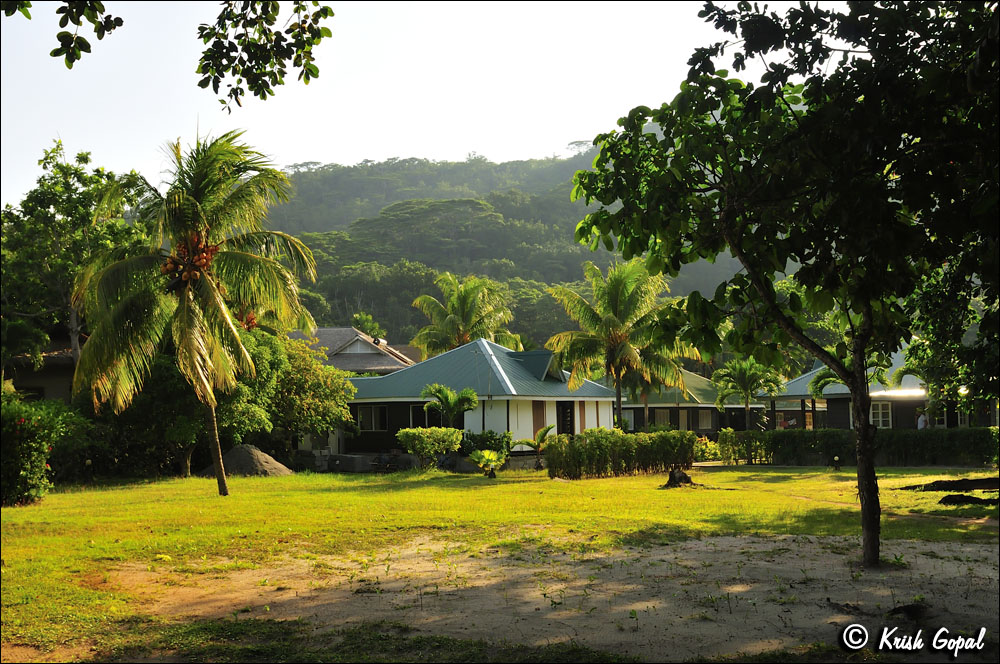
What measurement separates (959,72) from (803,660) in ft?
13.0

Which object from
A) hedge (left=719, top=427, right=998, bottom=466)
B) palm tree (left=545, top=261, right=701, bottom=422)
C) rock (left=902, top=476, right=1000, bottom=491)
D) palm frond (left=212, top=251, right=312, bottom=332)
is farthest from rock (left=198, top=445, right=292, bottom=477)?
hedge (left=719, top=427, right=998, bottom=466)

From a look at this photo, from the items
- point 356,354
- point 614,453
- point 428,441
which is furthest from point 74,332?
point 356,354

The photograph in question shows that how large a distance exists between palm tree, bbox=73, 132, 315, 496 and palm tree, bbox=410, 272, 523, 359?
69.1 ft

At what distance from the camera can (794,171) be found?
5523 millimetres

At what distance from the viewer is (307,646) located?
6348 millimetres

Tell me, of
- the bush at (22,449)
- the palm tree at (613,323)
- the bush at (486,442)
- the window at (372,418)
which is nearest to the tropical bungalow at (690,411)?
the palm tree at (613,323)

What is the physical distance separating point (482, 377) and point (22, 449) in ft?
58.9

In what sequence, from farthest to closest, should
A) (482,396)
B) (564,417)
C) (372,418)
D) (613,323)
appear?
(564,417) < (372,418) < (482,396) < (613,323)

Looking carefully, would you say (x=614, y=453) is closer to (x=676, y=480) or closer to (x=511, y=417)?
(x=676, y=480)

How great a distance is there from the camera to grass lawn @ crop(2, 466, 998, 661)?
7027 mm

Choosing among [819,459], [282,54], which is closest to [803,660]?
[282,54]

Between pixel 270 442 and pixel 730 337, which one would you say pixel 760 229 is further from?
pixel 270 442

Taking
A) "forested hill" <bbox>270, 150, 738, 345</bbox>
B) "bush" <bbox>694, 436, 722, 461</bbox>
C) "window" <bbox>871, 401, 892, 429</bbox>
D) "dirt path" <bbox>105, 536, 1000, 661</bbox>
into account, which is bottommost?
"bush" <bbox>694, 436, 722, 461</bbox>

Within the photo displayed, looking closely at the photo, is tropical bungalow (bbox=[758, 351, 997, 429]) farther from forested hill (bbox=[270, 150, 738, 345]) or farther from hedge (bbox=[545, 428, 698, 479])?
forested hill (bbox=[270, 150, 738, 345])
